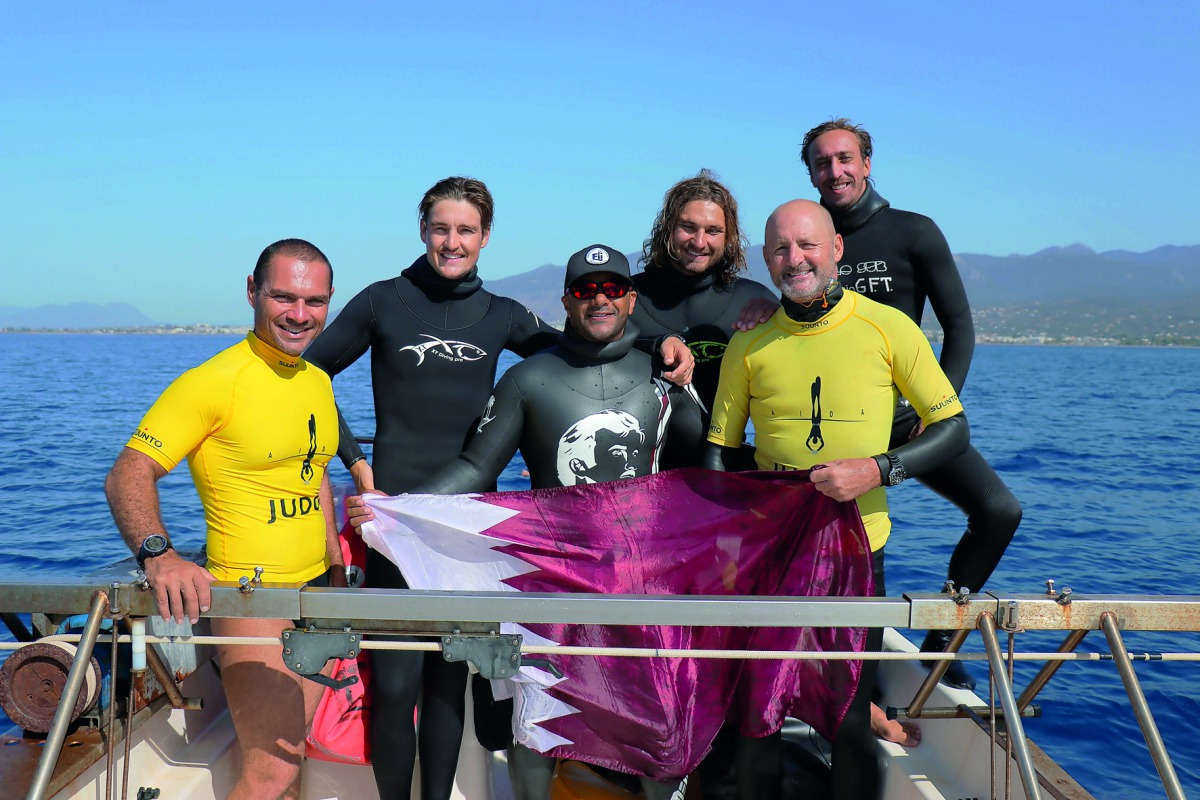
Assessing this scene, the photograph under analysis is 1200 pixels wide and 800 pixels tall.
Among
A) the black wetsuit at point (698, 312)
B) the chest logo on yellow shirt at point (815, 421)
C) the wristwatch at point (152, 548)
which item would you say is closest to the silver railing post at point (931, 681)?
the chest logo on yellow shirt at point (815, 421)

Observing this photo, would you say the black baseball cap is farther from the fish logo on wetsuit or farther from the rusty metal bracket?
the rusty metal bracket

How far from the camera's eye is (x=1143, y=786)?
307 inches

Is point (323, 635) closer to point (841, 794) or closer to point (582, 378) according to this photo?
point (582, 378)

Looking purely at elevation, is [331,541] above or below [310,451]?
below

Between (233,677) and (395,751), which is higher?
(233,677)

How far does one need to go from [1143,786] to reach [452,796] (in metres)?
6.34

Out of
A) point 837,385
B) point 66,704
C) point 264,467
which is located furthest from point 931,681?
point 66,704

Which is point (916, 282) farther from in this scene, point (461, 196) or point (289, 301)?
point (289, 301)

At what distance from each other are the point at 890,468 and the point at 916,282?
5.20ft

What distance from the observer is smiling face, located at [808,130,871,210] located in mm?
4723

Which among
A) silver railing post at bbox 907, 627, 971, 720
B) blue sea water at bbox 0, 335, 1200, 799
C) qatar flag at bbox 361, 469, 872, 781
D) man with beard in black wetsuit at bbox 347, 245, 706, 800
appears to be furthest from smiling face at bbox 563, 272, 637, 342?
blue sea water at bbox 0, 335, 1200, 799

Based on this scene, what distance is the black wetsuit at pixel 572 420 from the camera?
4.07 meters

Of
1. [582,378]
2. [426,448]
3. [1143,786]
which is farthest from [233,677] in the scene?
[1143,786]

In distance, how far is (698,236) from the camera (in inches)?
181
